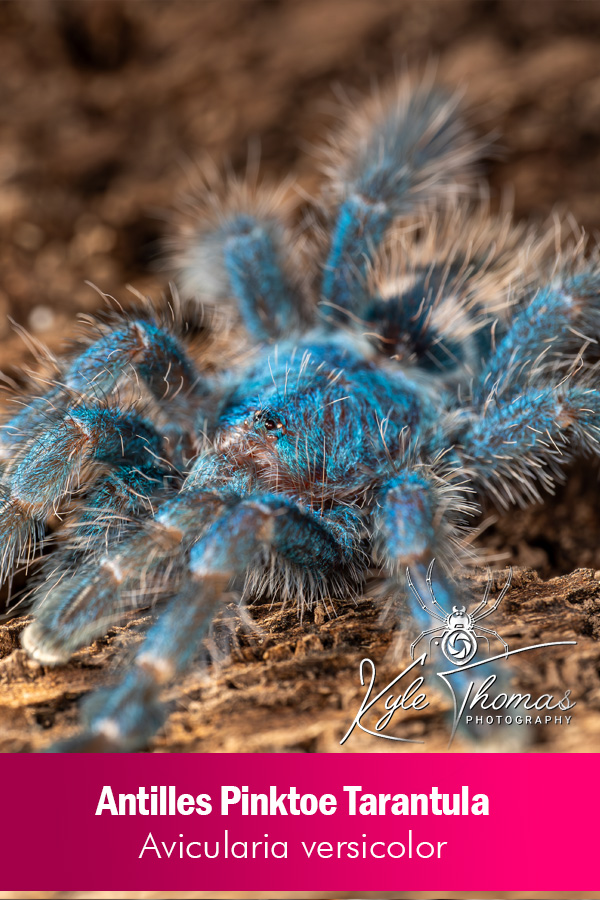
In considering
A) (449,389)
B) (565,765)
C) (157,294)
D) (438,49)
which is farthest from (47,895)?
(438,49)

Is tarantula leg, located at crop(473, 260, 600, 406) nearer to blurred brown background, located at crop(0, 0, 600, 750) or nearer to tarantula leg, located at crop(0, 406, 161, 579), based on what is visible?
blurred brown background, located at crop(0, 0, 600, 750)

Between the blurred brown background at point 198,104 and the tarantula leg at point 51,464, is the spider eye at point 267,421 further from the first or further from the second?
the blurred brown background at point 198,104

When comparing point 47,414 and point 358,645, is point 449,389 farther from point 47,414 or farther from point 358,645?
point 47,414

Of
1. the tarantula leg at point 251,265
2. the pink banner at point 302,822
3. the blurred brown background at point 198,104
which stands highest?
the blurred brown background at point 198,104

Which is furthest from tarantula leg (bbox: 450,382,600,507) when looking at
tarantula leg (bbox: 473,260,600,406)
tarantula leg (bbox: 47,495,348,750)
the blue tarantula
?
tarantula leg (bbox: 47,495,348,750)

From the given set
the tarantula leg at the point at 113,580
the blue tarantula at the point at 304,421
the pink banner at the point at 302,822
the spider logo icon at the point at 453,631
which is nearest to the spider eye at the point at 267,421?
the blue tarantula at the point at 304,421

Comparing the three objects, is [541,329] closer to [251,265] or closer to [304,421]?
[304,421]
